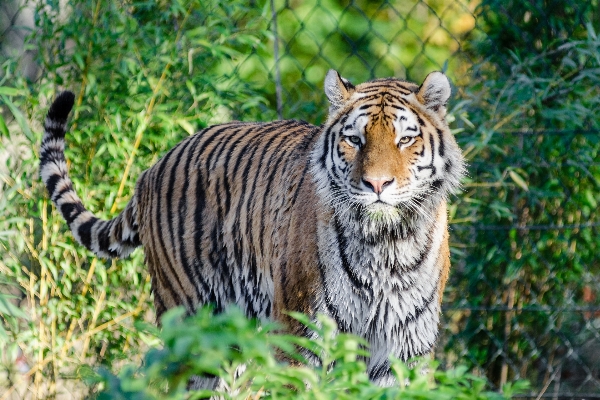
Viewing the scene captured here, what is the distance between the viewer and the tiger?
97.9 inches

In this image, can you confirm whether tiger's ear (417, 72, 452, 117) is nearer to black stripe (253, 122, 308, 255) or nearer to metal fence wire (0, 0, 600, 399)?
black stripe (253, 122, 308, 255)

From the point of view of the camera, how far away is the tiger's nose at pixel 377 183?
2354 millimetres

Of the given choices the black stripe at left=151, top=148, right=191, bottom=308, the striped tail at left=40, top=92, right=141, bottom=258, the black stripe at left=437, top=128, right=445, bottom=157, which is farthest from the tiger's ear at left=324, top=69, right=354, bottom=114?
the striped tail at left=40, top=92, right=141, bottom=258

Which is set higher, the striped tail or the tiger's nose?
the tiger's nose

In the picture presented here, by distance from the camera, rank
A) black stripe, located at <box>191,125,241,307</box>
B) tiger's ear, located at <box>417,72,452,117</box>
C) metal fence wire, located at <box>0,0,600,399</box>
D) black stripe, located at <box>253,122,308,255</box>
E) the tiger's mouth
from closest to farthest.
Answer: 1. the tiger's mouth
2. tiger's ear, located at <box>417,72,452,117</box>
3. black stripe, located at <box>253,122,308,255</box>
4. black stripe, located at <box>191,125,241,307</box>
5. metal fence wire, located at <box>0,0,600,399</box>

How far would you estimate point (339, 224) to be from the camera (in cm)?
256

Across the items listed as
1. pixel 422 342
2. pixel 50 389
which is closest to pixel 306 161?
pixel 422 342

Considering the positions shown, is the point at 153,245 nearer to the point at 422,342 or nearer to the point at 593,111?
the point at 422,342

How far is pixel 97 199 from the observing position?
3475 mm

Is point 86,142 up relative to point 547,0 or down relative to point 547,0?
down

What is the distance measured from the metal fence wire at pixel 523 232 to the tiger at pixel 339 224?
0.94 m

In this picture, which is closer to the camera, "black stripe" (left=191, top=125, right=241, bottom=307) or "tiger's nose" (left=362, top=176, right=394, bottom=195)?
"tiger's nose" (left=362, top=176, right=394, bottom=195)

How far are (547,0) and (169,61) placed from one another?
1.75 meters

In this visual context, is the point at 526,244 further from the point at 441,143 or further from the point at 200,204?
the point at 200,204
